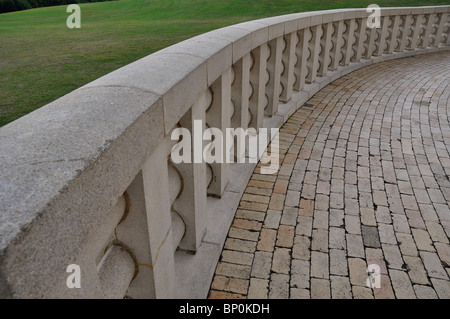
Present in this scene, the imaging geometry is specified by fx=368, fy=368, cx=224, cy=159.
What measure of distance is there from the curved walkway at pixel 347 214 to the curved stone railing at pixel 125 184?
34 centimetres

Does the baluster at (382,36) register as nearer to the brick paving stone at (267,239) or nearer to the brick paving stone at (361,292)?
the brick paving stone at (267,239)

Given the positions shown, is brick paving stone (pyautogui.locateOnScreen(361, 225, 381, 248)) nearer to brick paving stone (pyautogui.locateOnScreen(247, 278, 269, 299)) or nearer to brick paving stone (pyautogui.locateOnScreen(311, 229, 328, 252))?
brick paving stone (pyautogui.locateOnScreen(311, 229, 328, 252))

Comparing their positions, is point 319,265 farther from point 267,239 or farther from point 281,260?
point 267,239

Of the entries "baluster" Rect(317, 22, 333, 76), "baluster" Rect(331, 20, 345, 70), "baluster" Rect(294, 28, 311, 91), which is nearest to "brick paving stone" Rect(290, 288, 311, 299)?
"baluster" Rect(294, 28, 311, 91)

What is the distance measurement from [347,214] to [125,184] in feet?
9.44

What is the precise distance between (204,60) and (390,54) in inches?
394

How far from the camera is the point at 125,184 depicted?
1.37m

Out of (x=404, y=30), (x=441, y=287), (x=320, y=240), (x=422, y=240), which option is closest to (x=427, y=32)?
(x=404, y=30)

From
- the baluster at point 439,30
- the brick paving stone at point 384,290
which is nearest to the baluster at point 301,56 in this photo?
the brick paving stone at point 384,290

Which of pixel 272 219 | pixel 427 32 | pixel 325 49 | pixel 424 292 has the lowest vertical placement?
pixel 424 292

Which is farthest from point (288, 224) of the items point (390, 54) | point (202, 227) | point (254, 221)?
point (390, 54)

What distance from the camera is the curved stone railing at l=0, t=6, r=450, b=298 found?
2.98 ft

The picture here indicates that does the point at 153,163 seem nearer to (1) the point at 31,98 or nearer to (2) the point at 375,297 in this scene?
(2) the point at 375,297

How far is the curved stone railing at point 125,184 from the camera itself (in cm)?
91
